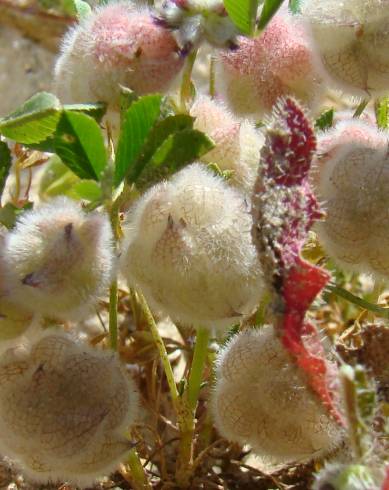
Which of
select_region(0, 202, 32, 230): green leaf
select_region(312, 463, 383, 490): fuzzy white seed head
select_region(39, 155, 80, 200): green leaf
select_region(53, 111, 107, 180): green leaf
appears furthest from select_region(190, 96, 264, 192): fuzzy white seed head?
select_region(39, 155, 80, 200): green leaf

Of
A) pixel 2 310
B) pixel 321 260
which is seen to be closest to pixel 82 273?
pixel 2 310

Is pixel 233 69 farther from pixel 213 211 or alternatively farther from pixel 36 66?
pixel 36 66

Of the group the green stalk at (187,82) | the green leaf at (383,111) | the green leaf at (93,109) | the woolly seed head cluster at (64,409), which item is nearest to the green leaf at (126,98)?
the green leaf at (93,109)

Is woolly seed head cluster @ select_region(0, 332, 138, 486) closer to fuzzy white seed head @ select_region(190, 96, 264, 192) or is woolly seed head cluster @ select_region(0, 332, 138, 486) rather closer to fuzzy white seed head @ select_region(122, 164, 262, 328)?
fuzzy white seed head @ select_region(122, 164, 262, 328)

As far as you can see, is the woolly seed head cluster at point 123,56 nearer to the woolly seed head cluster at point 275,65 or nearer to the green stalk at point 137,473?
the woolly seed head cluster at point 275,65

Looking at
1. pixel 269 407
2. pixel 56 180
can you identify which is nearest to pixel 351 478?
pixel 269 407

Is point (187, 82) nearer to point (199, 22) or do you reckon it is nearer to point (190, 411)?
point (199, 22)
